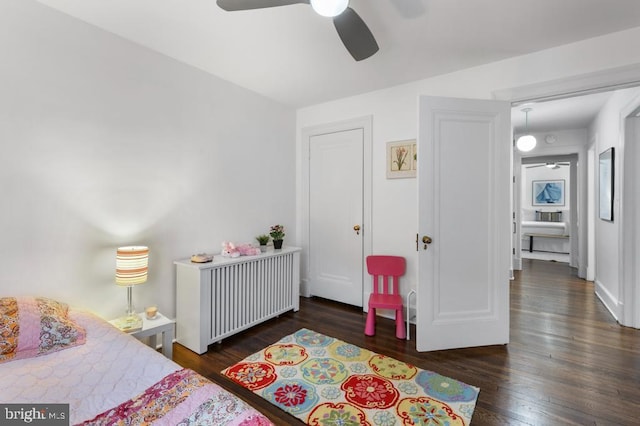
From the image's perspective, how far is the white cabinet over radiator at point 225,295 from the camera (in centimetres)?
241

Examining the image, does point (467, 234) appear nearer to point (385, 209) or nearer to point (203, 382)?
point (385, 209)

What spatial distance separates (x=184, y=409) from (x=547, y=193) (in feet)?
32.0

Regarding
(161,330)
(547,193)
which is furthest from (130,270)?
(547,193)

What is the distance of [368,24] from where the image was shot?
2.07 m

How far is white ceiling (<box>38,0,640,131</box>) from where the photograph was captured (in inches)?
74.3

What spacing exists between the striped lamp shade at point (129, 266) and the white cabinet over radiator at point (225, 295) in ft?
1.39

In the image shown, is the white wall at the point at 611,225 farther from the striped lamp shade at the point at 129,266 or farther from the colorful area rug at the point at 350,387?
the striped lamp shade at the point at 129,266

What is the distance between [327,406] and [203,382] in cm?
98

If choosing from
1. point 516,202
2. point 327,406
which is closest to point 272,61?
point 327,406

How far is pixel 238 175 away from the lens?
10.4ft

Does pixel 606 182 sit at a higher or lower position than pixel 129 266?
higher
